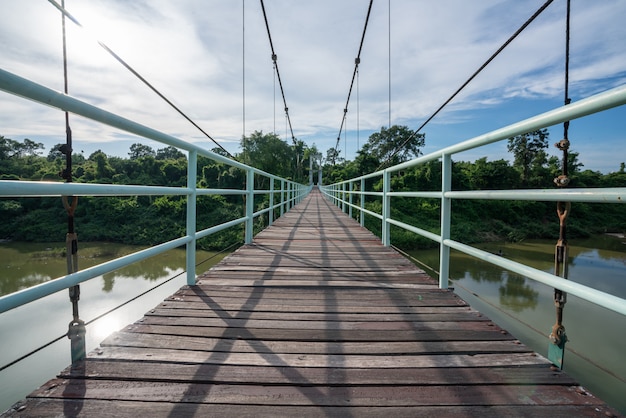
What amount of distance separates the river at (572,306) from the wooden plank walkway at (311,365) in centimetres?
26

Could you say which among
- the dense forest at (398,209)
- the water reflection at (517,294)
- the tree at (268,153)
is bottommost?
the water reflection at (517,294)

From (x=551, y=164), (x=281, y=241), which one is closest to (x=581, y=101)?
(x=281, y=241)

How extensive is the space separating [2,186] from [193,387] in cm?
68

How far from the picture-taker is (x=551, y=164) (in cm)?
2794

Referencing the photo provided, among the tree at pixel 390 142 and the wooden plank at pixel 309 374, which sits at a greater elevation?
the tree at pixel 390 142

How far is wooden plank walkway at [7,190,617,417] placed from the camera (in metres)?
0.78

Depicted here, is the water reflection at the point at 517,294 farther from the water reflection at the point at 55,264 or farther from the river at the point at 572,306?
the water reflection at the point at 55,264

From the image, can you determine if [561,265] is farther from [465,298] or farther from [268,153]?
[268,153]

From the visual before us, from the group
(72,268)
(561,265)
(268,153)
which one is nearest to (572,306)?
(561,265)

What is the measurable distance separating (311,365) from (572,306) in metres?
14.4

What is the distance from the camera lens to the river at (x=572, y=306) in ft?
25.0

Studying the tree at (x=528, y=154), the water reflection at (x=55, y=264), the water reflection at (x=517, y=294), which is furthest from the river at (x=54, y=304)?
the tree at (x=528, y=154)

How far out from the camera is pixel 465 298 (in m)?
12.7

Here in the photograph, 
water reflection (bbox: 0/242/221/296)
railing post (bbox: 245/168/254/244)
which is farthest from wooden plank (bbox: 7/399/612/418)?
Answer: water reflection (bbox: 0/242/221/296)
